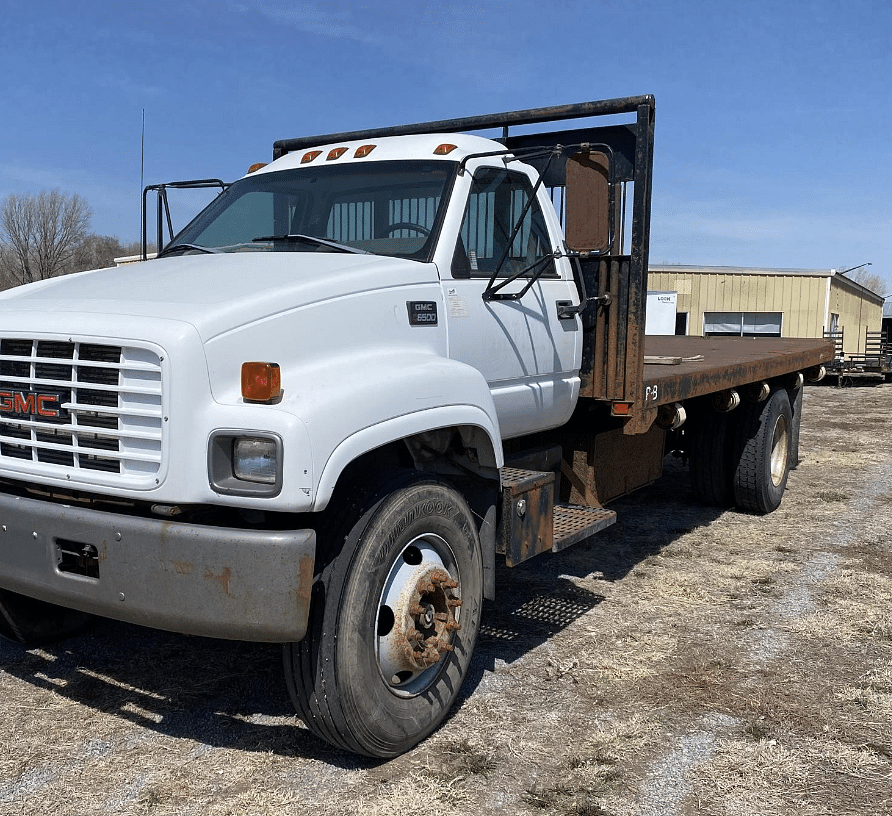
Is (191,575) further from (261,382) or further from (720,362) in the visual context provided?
(720,362)

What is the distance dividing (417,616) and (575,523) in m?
1.54

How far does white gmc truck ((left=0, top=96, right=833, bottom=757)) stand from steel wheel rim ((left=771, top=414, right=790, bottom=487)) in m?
3.40

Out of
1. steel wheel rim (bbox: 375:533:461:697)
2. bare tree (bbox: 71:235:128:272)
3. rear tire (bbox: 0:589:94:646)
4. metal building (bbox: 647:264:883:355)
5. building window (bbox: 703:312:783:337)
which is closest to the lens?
steel wheel rim (bbox: 375:533:461:697)

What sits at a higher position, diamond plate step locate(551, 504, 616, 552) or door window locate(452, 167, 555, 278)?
door window locate(452, 167, 555, 278)

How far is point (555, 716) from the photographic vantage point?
3.88 metres

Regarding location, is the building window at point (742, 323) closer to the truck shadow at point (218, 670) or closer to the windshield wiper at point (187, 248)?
the truck shadow at point (218, 670)

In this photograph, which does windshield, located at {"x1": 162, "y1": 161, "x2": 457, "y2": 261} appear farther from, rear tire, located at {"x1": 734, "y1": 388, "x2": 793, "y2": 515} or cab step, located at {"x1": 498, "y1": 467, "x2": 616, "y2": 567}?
rear tire, located at {"x1": 734, "y1": 388, "x2": 793, "y2": 515}

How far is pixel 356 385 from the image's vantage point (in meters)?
3.19

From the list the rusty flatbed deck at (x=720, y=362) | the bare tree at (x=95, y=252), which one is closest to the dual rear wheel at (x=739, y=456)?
the rusty flatbed deck at (x=720, y=362)

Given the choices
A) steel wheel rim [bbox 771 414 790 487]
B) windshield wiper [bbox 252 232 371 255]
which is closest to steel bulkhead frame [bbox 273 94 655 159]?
windshield wiper [bbox 252 232 371 255]

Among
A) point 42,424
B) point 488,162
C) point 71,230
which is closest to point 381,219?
point 488,162

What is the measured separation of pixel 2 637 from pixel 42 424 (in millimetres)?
2076

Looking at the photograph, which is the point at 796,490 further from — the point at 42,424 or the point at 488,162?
the point at 42,424

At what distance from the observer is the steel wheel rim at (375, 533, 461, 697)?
3432 mm
